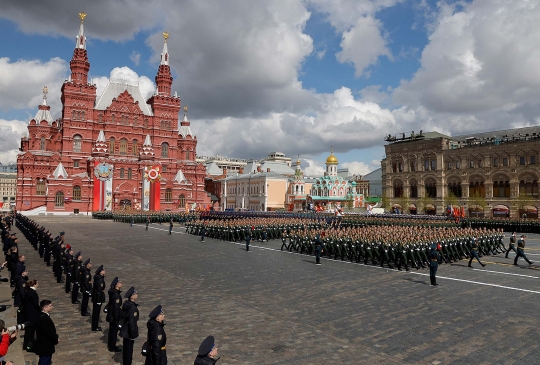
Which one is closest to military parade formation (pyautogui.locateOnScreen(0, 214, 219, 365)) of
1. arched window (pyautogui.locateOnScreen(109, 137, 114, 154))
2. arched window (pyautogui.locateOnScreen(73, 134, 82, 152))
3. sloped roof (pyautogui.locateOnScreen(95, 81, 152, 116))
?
arched window (pyautogui.locateOnScreen(73, 134, 82, 152))

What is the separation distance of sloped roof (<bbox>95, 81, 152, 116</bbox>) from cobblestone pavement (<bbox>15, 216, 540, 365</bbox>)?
157 ft

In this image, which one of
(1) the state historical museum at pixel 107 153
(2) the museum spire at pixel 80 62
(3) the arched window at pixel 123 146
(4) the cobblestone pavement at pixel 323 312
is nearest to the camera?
(4) the cobblestone pavement at pixel 323 312

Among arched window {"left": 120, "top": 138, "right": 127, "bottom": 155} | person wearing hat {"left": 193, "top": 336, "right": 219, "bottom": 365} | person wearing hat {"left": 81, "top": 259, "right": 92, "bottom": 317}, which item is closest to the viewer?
person wearing hat {"left": 193, "top": 336, "right": 219, "bottom": 365}

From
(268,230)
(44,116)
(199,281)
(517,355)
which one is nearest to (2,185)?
(44,116)

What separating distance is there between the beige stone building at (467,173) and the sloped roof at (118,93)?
124ft

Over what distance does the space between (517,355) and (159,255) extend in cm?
1395

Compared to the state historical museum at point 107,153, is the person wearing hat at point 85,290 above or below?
below

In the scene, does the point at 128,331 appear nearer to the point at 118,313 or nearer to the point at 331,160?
the point at 118,313

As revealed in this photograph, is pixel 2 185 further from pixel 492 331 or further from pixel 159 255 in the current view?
pixel 492 331

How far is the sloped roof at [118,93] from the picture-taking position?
190ft

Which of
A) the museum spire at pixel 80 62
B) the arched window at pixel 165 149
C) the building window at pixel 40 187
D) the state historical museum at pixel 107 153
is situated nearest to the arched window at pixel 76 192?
the state historical museum at pixel 107 153

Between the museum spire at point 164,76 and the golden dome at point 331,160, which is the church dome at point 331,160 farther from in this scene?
the museum spire at point 164,76

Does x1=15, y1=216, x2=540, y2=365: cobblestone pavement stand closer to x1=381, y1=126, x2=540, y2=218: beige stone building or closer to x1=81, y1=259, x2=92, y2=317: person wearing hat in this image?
x1=81, y1=259, x2=92, y2=317: person wearing hat

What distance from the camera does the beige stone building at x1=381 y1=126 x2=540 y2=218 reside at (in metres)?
42.3
